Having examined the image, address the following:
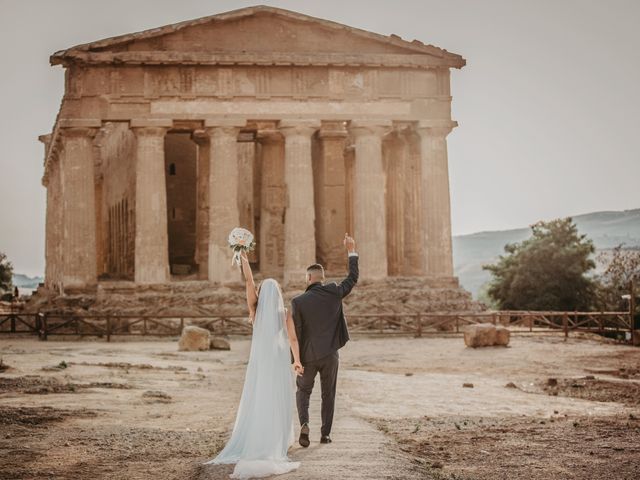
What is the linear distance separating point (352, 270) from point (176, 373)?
11792mm

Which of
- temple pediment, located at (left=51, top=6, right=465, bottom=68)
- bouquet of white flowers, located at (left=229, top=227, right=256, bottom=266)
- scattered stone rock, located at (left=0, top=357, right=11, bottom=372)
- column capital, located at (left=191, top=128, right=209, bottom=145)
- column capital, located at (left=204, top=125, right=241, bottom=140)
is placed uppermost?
temple pediment, located at (left=51, top=6, right=465, bottom=68)

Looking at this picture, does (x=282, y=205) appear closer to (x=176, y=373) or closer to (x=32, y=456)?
(x=176, y=373)

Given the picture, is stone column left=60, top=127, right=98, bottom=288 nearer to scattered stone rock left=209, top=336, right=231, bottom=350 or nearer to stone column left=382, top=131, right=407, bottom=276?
scattered stone rock left=209, top=336, right=231, bottom=350

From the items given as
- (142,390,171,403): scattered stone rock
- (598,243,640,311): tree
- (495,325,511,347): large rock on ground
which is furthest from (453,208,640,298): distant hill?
(142,390,171,403): scattered stone rock

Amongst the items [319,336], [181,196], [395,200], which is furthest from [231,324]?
[319,336]

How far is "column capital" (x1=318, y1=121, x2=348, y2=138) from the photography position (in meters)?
44.0

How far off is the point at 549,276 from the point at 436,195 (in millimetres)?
18274

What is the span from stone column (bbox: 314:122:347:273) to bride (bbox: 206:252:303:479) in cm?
3448

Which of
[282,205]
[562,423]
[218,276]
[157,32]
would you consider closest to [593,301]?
[282,205]

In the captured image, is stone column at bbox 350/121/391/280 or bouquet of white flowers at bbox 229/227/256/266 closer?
bouquet of white flowers at bbox 229/227/256/266

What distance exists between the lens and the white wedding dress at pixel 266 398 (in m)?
10.8

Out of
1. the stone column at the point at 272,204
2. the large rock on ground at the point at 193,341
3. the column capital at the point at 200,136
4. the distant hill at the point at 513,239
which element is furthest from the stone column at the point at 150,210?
the distant hill at the point at 513,239

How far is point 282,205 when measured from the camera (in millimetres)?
47562

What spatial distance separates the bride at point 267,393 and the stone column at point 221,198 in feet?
101
